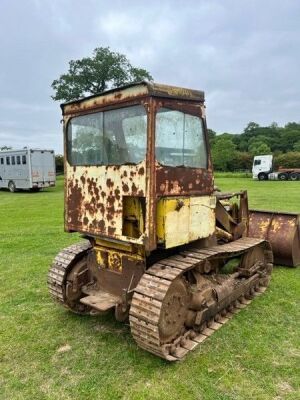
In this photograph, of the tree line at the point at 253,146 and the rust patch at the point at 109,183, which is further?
the tree line at the point at 253,146

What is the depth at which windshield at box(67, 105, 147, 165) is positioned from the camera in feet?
13.1

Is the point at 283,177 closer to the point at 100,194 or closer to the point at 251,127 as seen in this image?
the point at 100,194

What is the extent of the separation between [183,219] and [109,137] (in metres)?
1.27

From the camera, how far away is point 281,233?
7.25m

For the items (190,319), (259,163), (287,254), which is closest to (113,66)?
(259,163)

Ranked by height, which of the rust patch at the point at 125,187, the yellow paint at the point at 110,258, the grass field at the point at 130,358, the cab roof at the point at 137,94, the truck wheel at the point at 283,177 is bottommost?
the grass field at the point at 130,358

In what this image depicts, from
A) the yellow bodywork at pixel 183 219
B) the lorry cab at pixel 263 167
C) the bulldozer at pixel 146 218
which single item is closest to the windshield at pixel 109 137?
the bulldozer at pixel 146 218

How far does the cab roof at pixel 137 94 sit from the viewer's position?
3.81 metres

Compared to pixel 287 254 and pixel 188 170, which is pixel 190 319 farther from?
pixel 287 254

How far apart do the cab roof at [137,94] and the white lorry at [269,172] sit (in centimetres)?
3874

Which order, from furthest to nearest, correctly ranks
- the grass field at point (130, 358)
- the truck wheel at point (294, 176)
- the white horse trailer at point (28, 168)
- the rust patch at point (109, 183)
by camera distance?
the truck wheel at point (294, 176) < the white horse trailer at point (28, 168) < the rust patch at point (109, 183) < the grass field at point (130, 358)

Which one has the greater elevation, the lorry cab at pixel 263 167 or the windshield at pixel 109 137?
the windshield at pixel 109 137

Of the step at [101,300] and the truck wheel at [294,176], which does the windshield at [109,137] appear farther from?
the truck wheel at [294,176]

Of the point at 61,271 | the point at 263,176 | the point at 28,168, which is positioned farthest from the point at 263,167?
the point at 61,271
